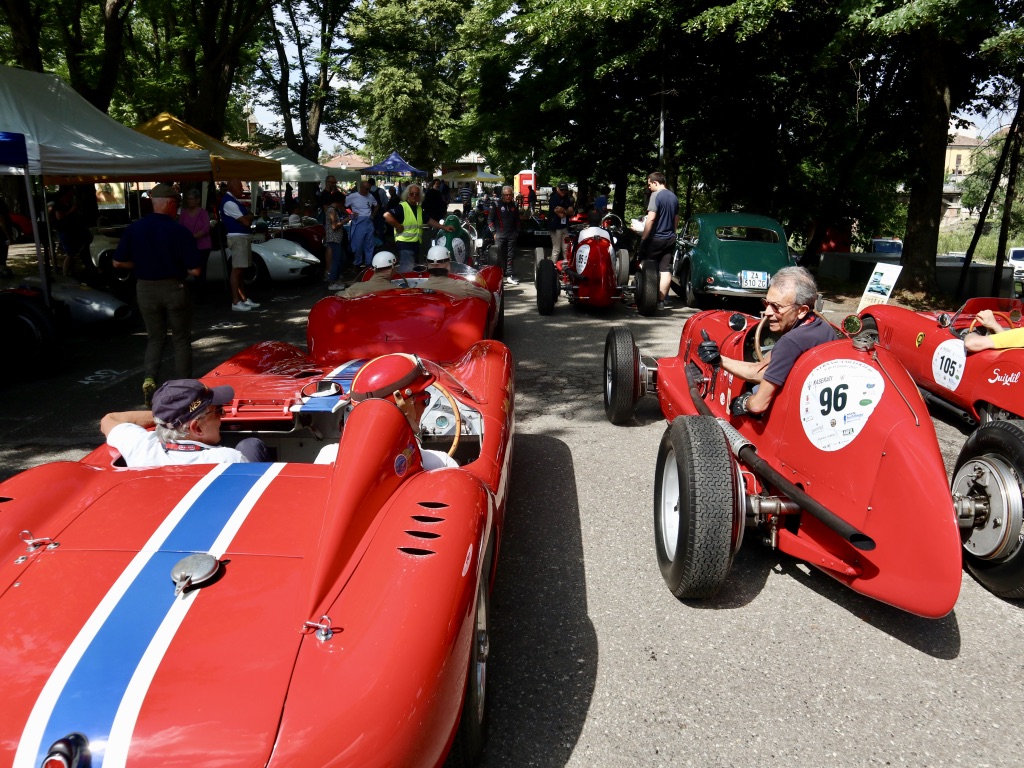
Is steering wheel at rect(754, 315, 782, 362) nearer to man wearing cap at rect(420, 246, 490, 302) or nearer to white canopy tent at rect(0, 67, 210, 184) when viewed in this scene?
man wearing cap at rect(420, 246, 490, 302)

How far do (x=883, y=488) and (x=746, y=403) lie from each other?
1045mm

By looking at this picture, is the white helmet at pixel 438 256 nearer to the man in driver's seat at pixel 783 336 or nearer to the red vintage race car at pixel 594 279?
the red vintage race car at pixel 594 279

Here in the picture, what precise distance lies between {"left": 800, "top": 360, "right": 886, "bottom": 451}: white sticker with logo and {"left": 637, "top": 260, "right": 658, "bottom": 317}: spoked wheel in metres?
7.28

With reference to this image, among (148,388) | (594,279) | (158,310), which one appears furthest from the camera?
(594,279)

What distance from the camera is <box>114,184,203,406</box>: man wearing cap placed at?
20.8ft

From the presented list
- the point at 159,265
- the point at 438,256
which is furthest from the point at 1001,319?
the point at 159,265

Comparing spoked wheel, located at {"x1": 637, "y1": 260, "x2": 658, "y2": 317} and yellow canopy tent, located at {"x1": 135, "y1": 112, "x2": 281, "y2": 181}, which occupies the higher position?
yellow canopy tent, located at {"x1": 135, "y1": 112, "x2": 281, "y2": 181}

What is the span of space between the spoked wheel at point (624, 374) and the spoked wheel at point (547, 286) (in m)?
4.66

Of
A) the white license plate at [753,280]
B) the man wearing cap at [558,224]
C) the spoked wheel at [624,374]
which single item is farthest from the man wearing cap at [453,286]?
the man wearing cap at [558,224]

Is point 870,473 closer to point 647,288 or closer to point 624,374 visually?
point 624,374

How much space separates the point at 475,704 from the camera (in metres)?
2.41

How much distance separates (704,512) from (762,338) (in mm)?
1566

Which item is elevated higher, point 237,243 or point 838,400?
point 237,243

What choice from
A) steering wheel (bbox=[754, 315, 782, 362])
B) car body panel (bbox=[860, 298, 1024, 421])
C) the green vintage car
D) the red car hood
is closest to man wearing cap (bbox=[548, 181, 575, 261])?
the green vintage car
